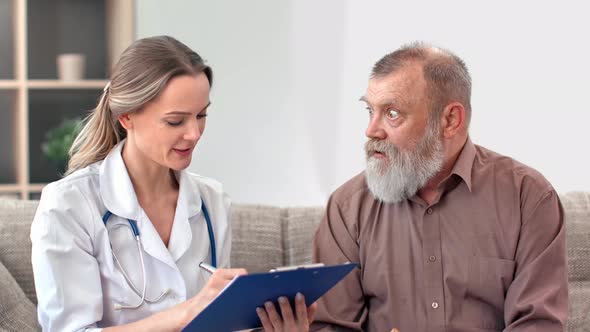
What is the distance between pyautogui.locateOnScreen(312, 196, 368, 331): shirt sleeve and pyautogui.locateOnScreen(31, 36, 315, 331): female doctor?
23 centimetres

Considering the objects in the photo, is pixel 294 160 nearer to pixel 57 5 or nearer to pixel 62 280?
pixel 57 5

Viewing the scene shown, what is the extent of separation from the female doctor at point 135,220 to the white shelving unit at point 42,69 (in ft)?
7.38

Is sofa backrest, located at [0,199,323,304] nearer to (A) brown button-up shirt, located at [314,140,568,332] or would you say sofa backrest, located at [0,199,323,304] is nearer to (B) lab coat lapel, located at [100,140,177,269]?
(A) brown button-up shirt, located at [314,140,568,332]

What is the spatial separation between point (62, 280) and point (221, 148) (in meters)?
2.49

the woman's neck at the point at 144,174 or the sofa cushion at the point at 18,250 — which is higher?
the woman's neck at the point at 144,174

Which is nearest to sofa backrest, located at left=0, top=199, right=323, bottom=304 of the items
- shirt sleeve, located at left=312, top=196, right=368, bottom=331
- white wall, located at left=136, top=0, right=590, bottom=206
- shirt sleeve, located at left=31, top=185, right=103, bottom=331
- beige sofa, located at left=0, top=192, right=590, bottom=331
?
beige sofa, located at left=0, top=192, right=590, bottom=331

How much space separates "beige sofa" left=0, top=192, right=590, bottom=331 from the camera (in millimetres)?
2340

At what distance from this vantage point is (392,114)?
2199 millimetres

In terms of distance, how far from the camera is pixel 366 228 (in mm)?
2270

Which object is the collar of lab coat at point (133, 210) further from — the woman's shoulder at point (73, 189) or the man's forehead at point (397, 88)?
the man's forehead at point (397, 88)

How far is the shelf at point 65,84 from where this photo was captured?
14.0 feet

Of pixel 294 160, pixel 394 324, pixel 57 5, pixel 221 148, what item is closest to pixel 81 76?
pixel 57 5

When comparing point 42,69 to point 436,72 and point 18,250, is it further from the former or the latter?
point 436,72

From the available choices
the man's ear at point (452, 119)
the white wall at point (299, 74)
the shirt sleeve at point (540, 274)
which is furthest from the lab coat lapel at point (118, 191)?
the white wall at point (299, 74)
